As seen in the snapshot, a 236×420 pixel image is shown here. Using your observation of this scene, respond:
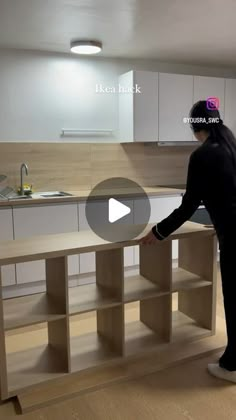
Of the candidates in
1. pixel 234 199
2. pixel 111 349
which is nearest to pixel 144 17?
pixel 234 199

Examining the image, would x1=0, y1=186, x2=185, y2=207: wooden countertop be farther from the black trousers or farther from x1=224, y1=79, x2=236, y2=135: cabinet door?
the black trousers

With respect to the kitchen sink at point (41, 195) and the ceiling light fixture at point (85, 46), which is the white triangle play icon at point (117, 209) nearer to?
the kitchen sink at point (41, 195)

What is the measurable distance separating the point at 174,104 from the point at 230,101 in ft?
2.56

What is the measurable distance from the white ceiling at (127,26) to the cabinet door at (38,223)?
147 cm

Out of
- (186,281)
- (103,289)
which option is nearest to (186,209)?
(186,281)

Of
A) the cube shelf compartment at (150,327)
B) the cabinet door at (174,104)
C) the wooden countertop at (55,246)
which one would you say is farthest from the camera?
the cabinet door at (174,104)

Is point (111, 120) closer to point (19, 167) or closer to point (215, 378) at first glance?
point (19, 167)

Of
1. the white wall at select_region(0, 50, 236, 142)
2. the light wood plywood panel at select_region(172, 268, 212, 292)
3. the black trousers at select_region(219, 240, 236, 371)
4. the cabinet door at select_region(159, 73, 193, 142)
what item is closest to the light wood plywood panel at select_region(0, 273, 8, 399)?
the light wood plywood panel at select_region(172, 268, 212, 292)

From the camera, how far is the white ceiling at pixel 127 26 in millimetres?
2537

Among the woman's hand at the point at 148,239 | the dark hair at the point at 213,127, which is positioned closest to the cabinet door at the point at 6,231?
the woman's hand at the point at 148,239

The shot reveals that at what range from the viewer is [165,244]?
2342 millimetres

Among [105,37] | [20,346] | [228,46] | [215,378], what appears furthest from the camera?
[228,46]

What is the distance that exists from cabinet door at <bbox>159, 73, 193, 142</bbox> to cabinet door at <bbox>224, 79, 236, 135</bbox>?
1.65 ft

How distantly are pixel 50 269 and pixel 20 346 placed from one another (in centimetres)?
72
